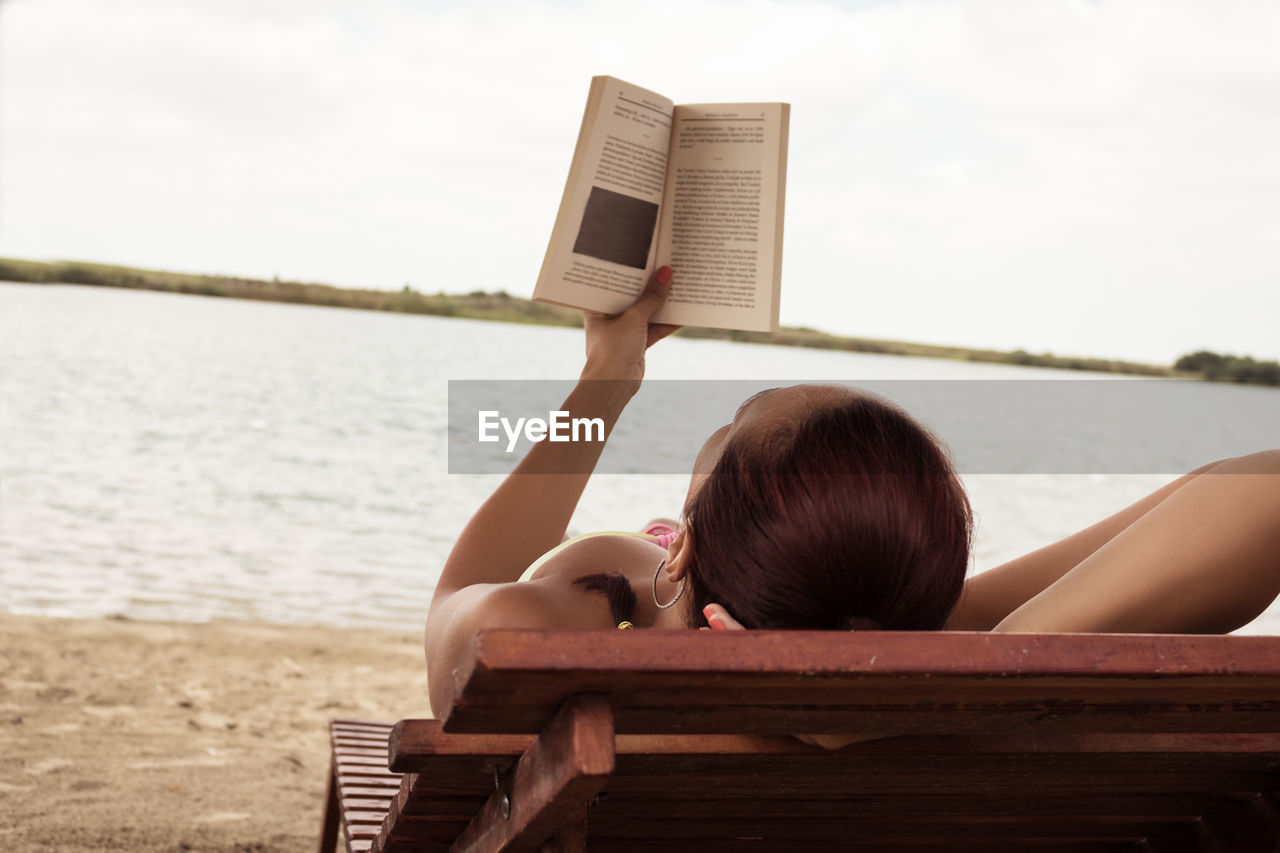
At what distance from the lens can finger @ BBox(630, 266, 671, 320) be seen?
2.10m

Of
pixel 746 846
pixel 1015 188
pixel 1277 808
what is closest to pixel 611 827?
pixel 746 846

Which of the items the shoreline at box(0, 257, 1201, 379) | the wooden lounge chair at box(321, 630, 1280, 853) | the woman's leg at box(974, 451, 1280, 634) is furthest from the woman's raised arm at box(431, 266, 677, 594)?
the shoreline at box(0, 257, 1201, 379)

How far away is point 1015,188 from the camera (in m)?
58.6

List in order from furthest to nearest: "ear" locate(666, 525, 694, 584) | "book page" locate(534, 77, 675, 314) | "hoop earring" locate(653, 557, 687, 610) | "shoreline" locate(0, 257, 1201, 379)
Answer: "shoreline" locate(0, 257, 1201, 379) < "book page" locate(534, 77, 675, 314) < "hoop earring" locate(653, 557, 687, 610) < "ear" locate(666, 525, 694, 584)

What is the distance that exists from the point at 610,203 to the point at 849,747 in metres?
1.20

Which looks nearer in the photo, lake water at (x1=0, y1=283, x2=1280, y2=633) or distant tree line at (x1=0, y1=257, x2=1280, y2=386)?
lake water at (x1=0, y1=283, x2=1280, y2=633)

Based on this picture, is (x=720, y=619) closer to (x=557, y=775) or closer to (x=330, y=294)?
(x=557, y=775)

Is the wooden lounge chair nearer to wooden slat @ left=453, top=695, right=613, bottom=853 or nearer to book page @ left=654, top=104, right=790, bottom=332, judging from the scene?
wooden slat @ left=453, top=695, right=613, bottom=853

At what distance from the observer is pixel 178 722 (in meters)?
4.66

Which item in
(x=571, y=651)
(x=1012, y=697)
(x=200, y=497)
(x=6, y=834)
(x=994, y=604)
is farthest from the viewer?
(x=200, y=497)

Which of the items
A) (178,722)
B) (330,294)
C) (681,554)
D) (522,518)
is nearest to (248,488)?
(178,722)

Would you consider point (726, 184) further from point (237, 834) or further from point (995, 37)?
point (995, 37)

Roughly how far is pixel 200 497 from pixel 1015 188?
176ft

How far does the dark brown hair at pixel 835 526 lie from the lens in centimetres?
105
